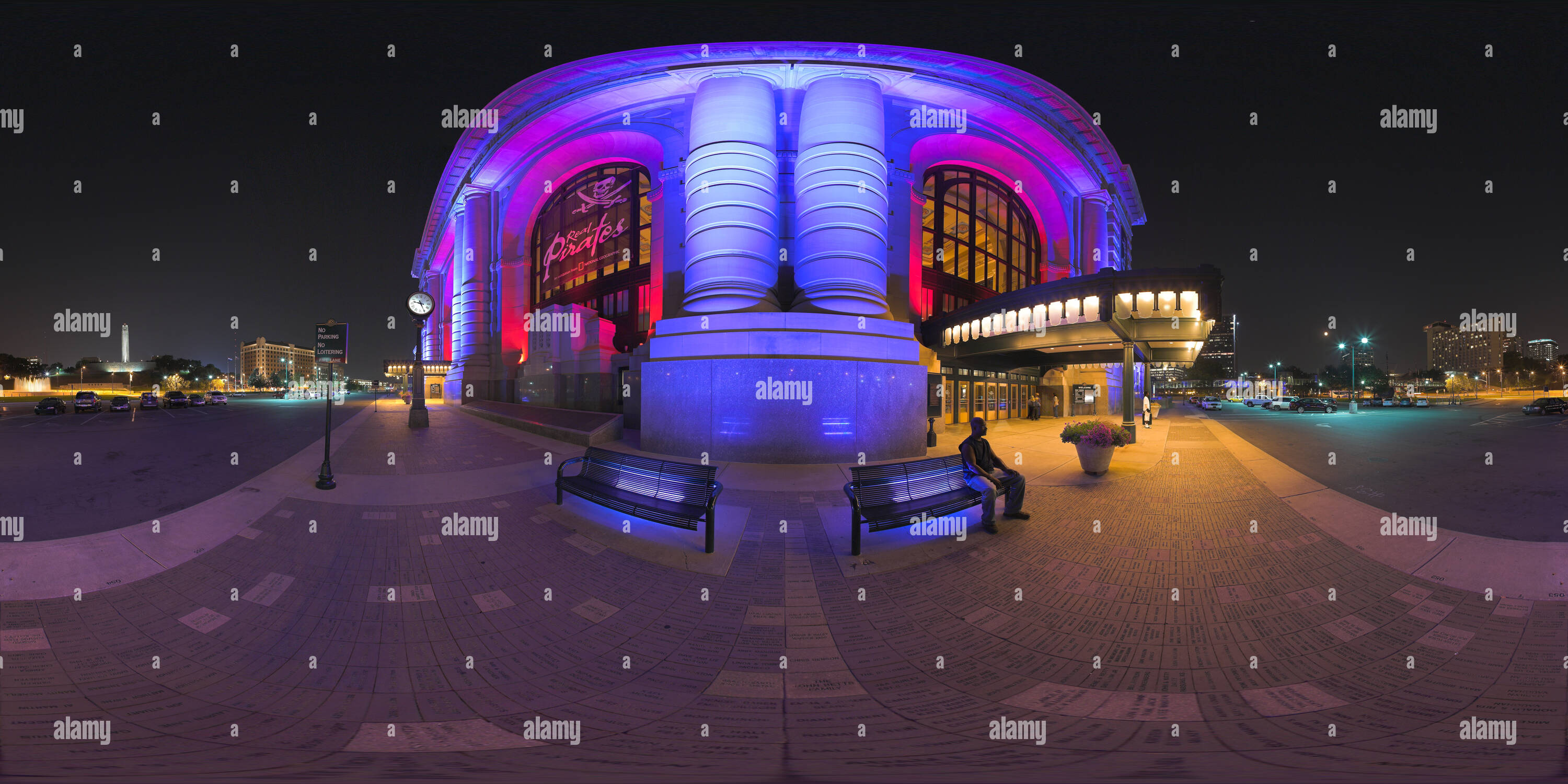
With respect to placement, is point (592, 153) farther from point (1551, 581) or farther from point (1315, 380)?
point (1315, 380)

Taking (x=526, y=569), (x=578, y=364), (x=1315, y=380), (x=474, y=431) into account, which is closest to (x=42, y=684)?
(x=526, y=569)

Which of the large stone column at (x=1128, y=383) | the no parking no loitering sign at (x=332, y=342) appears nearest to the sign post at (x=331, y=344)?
the no parking no loitering sign at (x=332, y=342)

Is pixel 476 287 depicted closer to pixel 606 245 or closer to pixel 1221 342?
pixel 606 245

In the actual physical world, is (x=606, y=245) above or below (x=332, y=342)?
above

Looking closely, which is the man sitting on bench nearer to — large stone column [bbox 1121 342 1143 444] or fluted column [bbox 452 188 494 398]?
large stone column [bbox 1121 342 1143 444]

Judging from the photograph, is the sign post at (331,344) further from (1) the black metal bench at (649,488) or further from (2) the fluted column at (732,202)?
(2) the fluted column at (732,202)

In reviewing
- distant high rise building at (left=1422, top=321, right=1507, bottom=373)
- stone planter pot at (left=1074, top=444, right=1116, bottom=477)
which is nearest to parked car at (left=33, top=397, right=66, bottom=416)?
stone planter pot at (left=1074, top=444, right=1116, bottom=477)

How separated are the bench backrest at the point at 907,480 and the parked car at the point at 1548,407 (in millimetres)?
41480

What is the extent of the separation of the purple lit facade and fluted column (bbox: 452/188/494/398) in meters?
0.16

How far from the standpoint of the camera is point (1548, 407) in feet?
89.7

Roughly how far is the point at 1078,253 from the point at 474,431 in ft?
113

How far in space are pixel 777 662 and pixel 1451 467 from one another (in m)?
14.8

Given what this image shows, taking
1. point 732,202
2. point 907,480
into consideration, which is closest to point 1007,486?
point 907,480

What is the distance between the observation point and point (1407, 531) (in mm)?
6168
